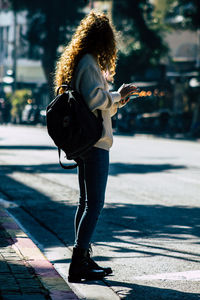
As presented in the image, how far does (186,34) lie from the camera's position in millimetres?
46281

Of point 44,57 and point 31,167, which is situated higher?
point 44,57

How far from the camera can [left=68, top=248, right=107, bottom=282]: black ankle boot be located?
488 cm

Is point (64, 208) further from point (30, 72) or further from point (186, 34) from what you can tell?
point (30, 72)

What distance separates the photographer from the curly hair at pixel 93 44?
4762 mm

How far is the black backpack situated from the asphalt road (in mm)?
1027

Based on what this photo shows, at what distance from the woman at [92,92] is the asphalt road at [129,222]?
374 mm

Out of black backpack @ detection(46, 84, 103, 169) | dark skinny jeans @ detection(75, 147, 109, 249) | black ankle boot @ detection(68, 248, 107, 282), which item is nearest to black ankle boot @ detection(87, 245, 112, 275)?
black ankle boot @ detection(68, 248, 107, 282)

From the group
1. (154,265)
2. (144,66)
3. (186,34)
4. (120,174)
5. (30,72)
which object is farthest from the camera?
(30,72)

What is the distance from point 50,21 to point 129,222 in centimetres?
3860

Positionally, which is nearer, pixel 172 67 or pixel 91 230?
pixel 91 230

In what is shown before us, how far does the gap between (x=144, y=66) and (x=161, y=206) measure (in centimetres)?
3487

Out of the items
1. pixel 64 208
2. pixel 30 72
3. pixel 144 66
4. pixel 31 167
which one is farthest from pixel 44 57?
pixel 64 208

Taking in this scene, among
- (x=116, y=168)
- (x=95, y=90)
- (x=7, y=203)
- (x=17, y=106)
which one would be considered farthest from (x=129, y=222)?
(x=17, y=106)

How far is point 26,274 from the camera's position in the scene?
4.81 metres
